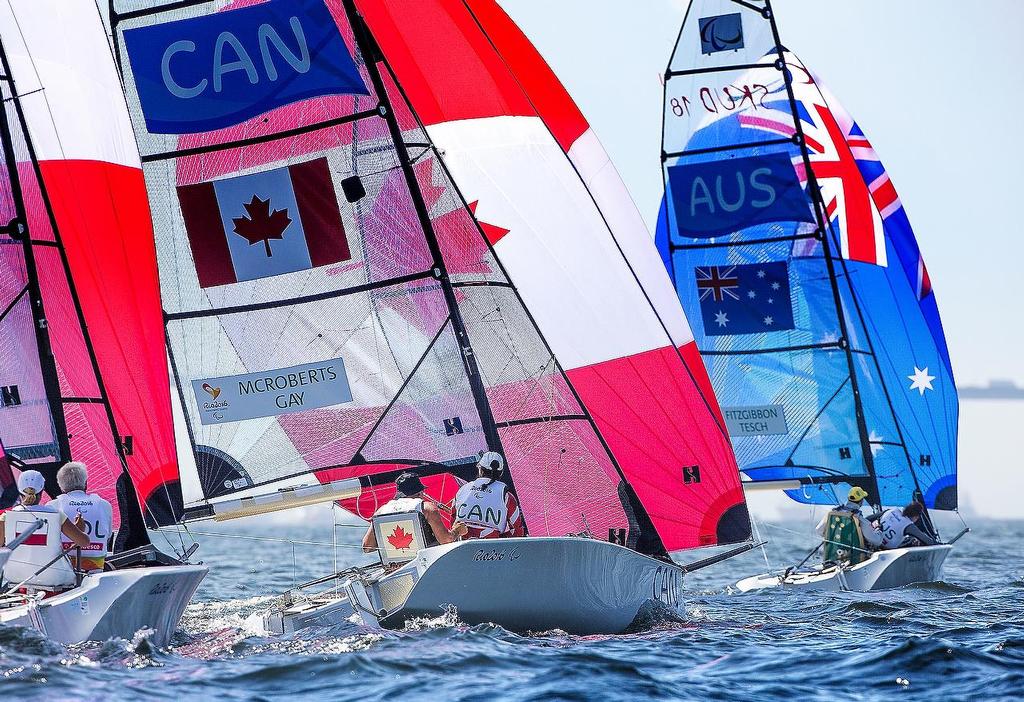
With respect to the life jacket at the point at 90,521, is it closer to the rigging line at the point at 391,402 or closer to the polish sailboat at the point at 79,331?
the polish sailboat at the point at 79,331

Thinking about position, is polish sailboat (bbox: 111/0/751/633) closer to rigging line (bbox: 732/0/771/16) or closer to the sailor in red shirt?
the sailor in red shirt

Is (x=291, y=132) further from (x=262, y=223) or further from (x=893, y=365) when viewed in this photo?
(x=893, y=365)

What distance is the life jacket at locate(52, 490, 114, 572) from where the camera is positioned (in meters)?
7.76

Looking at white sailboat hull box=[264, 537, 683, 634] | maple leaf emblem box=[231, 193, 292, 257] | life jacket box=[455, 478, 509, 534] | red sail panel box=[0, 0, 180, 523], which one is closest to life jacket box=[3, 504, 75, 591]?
white sailboat hull box=[264, 537, 683, 634]

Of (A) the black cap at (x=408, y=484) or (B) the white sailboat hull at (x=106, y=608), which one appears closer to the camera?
(B) the white sailboat hull at (x=106, y=608)

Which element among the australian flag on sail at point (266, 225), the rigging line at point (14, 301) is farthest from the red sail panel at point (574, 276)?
the rigging line at point (14, 301)

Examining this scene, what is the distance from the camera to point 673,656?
7.92 meters

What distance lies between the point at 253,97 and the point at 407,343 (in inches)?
80.2

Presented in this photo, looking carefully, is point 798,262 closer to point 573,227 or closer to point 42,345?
point 573,227

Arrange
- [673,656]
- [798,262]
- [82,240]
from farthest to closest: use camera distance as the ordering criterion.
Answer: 1. [798,262]
2. [82,240]
3. [673,656]

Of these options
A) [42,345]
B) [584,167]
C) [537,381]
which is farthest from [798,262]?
[42,345]

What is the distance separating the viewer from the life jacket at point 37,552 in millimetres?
7590

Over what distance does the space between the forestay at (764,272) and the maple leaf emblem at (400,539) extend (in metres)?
8.03

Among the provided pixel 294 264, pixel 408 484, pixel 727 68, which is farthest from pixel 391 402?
pixel 727 68
